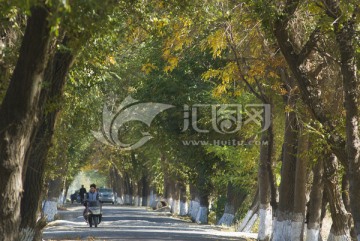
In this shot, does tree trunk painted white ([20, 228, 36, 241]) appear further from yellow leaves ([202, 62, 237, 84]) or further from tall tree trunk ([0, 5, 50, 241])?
yellow leaves ([202, 62, 237, 84])

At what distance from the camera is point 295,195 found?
27.3 m

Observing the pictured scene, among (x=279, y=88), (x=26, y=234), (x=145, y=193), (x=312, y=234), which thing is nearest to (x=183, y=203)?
(x=145, y=193)

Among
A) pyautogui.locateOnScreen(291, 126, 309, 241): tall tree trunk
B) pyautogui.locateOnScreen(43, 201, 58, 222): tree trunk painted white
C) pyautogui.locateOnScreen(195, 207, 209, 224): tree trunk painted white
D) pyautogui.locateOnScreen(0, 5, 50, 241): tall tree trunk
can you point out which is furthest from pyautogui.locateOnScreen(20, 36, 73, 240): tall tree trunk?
pyautogui.locateOnScreen(195, 207, 209, 224): tree trunk painted white

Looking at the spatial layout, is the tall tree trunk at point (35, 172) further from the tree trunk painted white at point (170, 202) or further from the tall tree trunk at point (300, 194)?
the tree trunk painted white at point (170, 202)

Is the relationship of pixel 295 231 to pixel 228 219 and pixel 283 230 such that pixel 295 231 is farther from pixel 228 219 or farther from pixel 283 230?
pixel 228 219

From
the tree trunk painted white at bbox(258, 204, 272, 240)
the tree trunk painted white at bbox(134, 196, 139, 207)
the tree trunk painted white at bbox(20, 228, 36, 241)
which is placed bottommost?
the tree trunk painted white at bbox(20, 228, 36, 241)

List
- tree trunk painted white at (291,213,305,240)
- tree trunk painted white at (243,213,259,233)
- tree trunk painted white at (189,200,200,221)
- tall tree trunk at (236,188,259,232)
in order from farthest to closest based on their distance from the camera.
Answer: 1. tree trunk painted white at (189,200,200,221)
2. tall tree trunk at (236,188,259,232)
3. tree trunk painted white at (243,213,259,233)
4. tree trunk painted white at (291,213,305,240)

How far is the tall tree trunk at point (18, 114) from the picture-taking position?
14.1 metres

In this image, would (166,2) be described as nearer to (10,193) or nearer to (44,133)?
(44,133)

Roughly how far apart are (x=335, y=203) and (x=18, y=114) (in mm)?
12626

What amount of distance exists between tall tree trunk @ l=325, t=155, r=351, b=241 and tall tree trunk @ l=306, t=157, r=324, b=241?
64.7 inches

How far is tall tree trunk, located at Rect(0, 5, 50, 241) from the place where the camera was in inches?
556

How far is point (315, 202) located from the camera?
27.9 m

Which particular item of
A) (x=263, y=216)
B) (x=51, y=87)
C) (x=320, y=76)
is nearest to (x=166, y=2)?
(x=51, y=87)
